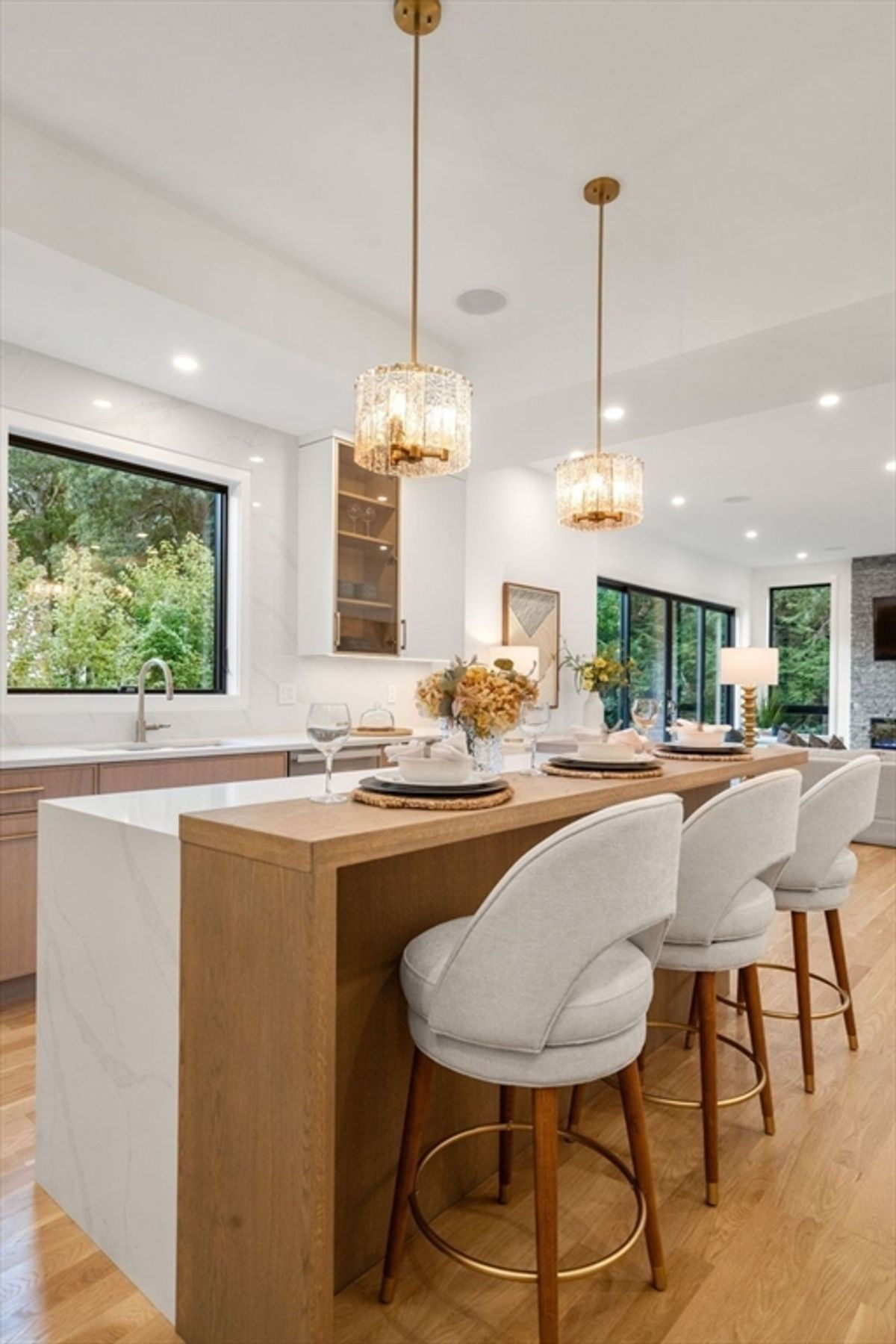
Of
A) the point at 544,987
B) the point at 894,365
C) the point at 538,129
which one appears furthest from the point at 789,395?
the point at 544,987

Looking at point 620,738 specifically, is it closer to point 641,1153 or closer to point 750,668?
point 641,1153

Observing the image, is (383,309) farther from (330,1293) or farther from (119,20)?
(330,1293)

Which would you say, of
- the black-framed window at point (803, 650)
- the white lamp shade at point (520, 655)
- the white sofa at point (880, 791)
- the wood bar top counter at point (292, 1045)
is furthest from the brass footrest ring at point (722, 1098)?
the black-framed window at point (803, 650)

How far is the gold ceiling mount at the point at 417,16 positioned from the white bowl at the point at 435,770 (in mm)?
1864

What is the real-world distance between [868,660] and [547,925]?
9854 mm

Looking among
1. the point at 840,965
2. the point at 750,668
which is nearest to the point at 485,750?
the point at 840,965

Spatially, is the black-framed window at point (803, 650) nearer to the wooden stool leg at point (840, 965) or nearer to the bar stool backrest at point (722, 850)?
the wooden stool leg at point (840, 965)

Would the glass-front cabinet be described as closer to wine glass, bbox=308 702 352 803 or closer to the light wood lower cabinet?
the light wood lower cabinet

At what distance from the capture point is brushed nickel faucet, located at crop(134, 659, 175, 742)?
365cm

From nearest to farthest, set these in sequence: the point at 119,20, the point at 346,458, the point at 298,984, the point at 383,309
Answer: the point at 298,984 → the point at 119,20 → the point at 383,309 → the point at 346,458

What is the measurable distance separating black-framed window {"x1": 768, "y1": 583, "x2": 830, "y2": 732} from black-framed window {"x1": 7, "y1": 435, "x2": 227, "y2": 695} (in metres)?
8.24

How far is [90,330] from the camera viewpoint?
10.4 feet

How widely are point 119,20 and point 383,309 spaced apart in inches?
62.7

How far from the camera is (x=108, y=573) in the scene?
Answer: 3787 mm
